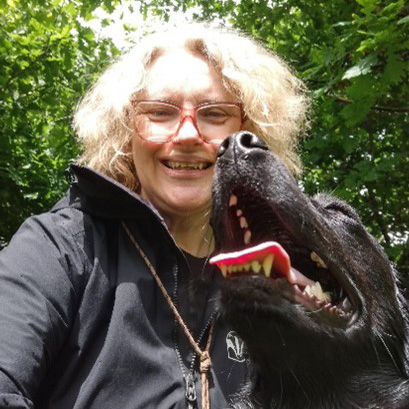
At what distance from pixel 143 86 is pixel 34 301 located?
1.09 metres

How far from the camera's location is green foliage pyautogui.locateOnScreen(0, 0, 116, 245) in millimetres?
6461

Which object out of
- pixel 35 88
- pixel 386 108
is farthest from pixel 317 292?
pixel 35 88

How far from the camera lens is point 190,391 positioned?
2.30m

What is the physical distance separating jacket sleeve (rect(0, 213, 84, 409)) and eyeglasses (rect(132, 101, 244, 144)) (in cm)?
58

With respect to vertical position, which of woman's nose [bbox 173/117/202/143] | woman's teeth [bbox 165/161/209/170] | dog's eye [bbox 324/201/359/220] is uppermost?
woman's nose [bbox 173/117/202/143]

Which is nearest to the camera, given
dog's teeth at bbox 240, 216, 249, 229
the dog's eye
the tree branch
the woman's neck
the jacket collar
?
dog's teeth at bbox 240, 216, 249, 229

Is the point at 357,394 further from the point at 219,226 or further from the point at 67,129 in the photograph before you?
the point at 67,129

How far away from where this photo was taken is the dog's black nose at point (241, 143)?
7.12 ft

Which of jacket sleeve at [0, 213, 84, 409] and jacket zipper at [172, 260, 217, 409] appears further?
jacket zipper at [172, 260, 217, 409]

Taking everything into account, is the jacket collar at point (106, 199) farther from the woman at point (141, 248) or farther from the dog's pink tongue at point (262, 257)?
the dog's pink tongue at point (262, 257)

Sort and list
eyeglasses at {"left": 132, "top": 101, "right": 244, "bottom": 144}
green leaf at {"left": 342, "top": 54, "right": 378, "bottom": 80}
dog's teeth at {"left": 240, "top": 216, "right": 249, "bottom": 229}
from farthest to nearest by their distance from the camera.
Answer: green leaf at {"left": 342, "top": 54, "right": 378, "bottom": 80} → eyeglasses at {"left": 132, "top": 101, "right": 244, "bottom": 144} → dog's teeth at {"left": 240, "top": 216, "right": 249, "bottom": 229}

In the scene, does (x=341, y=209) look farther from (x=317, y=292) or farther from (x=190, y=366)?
(x=190, y=366)

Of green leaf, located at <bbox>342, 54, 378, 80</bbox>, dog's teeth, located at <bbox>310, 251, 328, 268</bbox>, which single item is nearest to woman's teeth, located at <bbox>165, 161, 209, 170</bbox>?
dog's teeth, located at <bbox>310, 251, 328, 268</bbox>

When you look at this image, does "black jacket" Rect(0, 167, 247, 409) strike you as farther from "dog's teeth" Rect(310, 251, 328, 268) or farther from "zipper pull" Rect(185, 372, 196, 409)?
"dog's teeth" Rect(310, 251, 328, 268)
